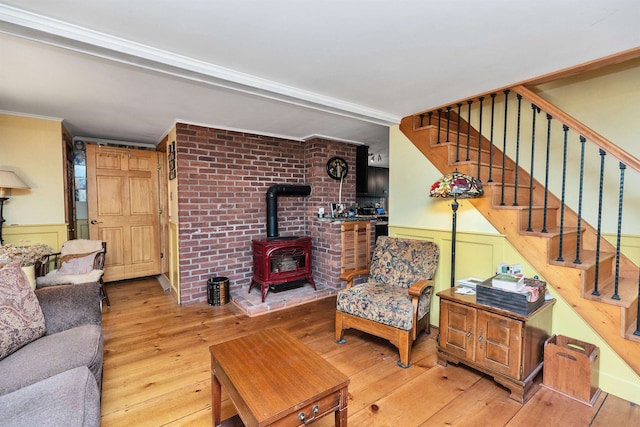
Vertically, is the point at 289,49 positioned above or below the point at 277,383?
above

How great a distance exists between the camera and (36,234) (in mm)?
3330

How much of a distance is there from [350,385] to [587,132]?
7.57 ft

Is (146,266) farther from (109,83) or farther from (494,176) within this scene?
(494,176)

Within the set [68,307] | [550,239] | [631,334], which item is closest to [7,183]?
[68,307]

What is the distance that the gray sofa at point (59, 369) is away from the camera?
1.15 meters

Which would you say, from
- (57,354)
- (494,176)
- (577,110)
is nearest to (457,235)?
(494,176)

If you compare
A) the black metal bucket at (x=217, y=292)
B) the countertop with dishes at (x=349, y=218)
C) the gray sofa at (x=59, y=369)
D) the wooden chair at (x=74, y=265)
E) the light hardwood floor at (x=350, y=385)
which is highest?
the countertop with dishes at (x=349, y=218)

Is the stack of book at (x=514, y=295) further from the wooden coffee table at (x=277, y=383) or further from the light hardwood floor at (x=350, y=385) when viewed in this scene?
the wooden coffee table at (x=277, y=383)

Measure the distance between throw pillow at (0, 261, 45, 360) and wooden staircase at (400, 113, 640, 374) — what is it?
3.21m

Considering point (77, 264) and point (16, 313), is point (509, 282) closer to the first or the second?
point (16, 313)

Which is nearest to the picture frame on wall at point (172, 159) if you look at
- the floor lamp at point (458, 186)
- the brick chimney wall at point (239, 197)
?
the brick chimney wall at point (239, 197)

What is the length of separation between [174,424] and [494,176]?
124 inches

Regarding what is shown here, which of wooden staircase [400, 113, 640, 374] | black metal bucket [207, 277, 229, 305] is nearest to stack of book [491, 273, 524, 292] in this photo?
wooden staircase [400, 113, 640, 374]

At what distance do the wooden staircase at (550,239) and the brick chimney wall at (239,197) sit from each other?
61.0 inches
